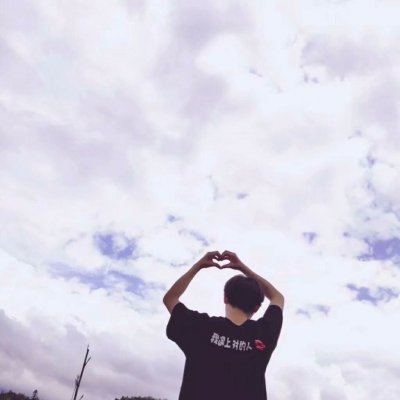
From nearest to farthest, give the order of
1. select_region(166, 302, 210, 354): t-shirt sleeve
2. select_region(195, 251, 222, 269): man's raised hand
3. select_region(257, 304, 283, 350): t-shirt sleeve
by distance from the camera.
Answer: select_region(166, 302, 210, 354): t-shirt sleeve < select_region(257, 304, 283, 350): t-shirt sleeve < select_region(195, 251, 222, 269): man's raised hand

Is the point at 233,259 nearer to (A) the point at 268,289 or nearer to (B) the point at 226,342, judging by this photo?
(A) the point at 268,289

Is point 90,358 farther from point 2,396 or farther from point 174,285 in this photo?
point 174,285

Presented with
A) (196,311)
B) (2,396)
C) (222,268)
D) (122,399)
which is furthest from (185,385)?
(122,399)

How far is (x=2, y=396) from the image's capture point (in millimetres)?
30344

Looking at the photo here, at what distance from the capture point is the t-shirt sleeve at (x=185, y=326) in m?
2.96

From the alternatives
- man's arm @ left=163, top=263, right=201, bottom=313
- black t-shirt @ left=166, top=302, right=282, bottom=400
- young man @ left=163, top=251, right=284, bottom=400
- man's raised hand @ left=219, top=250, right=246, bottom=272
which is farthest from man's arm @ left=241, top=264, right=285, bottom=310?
man's arm @ left=163, top=263, right=201, bottom=313

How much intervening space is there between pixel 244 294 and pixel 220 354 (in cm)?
43

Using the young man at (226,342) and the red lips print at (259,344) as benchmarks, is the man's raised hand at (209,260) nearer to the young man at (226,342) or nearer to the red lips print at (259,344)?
the young man at (226,342)

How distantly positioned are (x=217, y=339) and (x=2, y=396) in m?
33.4

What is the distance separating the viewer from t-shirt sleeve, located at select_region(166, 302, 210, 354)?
9.72ft

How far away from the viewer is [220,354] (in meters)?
2.89

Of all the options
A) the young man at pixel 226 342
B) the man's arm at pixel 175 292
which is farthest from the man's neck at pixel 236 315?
the man's arm at pixel 175 292

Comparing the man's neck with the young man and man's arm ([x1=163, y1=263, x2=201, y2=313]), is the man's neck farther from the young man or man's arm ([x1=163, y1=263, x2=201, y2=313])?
man's arm ([x1=163, y1=263, x2=201, y2=313])

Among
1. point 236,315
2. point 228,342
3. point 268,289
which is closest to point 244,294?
point 236,315
